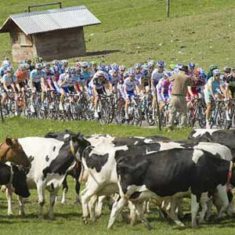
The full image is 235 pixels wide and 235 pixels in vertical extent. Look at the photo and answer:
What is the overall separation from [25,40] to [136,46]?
7.32m

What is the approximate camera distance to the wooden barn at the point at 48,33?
5819cm

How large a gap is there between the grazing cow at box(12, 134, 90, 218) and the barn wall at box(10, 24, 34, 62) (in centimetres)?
3828

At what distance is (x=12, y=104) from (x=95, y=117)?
4989 millimetres

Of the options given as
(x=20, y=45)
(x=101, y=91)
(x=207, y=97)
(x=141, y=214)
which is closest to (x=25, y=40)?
(x=20, y=45)

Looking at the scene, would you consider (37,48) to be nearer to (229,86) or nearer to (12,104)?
(12,104)

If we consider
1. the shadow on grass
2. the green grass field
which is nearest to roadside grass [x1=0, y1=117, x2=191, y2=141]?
the green grass field

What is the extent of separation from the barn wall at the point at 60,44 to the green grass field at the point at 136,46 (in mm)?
1169

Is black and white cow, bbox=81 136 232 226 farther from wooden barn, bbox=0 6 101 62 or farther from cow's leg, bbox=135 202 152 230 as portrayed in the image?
wooden barn, bbox=0 6 101 62

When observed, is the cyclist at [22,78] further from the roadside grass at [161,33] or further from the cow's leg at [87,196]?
the cow's leg at [87,196]

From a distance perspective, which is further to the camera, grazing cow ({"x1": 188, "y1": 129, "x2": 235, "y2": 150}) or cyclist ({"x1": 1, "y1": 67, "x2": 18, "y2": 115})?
cyclist ({"x1": 1, "y1": 67, "x2": 18, "y2": 115})

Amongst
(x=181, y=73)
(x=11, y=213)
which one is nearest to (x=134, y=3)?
(x=181, y=73)

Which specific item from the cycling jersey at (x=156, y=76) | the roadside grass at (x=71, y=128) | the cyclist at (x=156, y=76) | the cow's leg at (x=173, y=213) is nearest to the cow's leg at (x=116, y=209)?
the cow's leg at (x=173, y=213)

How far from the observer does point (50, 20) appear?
5912cm

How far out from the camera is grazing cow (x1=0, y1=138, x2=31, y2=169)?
20688 mm
